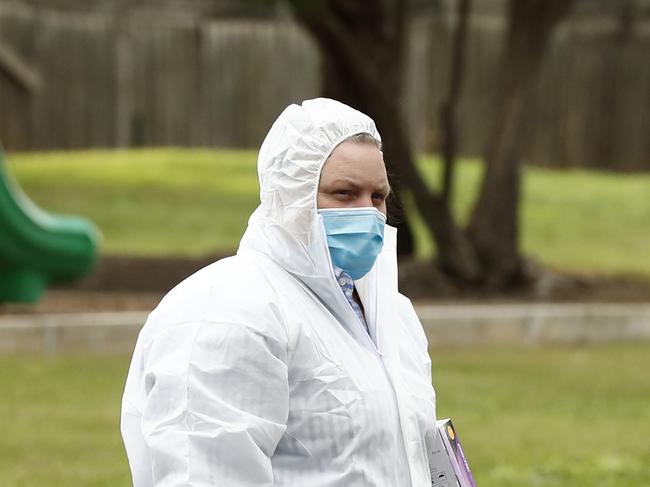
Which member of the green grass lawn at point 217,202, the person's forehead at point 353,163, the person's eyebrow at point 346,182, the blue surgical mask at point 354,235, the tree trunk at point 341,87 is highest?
the person's forehead at point 353,163

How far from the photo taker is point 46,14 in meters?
21.4

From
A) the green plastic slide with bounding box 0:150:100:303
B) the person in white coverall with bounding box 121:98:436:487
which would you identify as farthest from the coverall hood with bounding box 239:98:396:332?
the green plastic slide with bounding box 0:150:100:303

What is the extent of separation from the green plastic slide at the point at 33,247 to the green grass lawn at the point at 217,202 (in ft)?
10.5

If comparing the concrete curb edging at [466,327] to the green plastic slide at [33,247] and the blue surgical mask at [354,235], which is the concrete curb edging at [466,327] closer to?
the green plastic slide at [33,247]

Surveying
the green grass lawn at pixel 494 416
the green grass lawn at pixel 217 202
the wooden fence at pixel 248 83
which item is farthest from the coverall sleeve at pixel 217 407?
the wooden fence at pixel 248 83

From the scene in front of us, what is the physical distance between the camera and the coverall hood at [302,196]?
2.82 metres

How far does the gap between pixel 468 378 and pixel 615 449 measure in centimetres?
195

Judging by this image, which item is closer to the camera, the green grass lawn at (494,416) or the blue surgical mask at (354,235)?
the blue surgical mask at (354,235)

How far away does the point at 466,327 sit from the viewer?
37.4 feet

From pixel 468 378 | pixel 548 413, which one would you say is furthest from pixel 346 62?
pixel 548 413

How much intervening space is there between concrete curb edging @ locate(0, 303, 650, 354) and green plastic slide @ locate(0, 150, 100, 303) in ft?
2.83

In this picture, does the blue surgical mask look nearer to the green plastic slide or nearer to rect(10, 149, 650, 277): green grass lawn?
the green plastic slide

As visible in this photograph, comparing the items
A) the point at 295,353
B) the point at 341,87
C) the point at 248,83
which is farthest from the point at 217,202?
the point at 295,353

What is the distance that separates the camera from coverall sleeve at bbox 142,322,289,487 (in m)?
2.62
